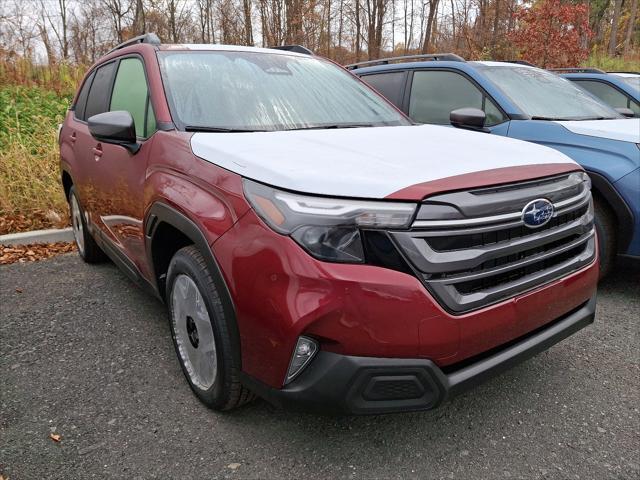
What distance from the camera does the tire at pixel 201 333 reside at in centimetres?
195

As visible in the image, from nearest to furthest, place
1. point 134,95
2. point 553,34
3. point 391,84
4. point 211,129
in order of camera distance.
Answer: point 211,129 → point 134,95 → point 391,84 → point 553,34

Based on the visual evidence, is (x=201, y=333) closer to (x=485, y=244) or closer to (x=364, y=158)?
(x=364, y=158)

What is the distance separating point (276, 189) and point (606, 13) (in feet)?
129

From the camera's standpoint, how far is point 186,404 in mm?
2350

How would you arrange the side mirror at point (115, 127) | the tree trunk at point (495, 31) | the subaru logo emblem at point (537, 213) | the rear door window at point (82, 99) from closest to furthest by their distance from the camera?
the subaru logo emblem at point (537, 213) → the side mirror at point (115, 127) → the rear door window at point (82, 99) → the tree trunk at point (495, 31)

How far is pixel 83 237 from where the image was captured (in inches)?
169

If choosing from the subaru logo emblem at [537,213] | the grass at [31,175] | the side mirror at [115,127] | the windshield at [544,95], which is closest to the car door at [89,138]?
the side mirror at [115,127]

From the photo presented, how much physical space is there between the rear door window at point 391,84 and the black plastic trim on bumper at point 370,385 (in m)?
3.81

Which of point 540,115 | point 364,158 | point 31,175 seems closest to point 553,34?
point 540,115

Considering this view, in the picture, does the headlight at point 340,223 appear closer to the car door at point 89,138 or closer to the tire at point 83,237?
the car door at point 89,138

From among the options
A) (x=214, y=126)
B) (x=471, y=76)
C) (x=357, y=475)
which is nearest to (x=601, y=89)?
(x=471, y=76)

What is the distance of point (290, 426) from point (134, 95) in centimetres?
206

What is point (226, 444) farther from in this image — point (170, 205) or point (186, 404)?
point (170, 205)

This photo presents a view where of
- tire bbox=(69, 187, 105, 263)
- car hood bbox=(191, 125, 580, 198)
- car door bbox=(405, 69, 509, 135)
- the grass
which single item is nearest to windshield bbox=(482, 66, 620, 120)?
car door bbox=(405, 69, 509, 135)
